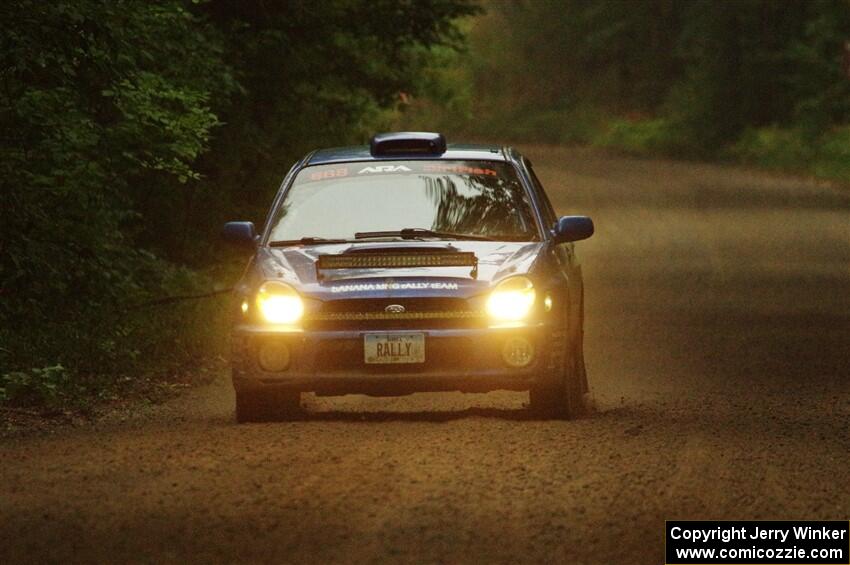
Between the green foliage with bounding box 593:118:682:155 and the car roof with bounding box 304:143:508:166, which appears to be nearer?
the car roof with bounding box 304:143:508:166

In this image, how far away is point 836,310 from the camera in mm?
21156

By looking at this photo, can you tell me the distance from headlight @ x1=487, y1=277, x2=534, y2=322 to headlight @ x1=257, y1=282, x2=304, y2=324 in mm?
1132

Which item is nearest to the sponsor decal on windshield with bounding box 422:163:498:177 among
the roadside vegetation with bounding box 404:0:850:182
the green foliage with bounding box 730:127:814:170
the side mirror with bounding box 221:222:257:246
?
the side mirror with bounding box 221:222:257:246

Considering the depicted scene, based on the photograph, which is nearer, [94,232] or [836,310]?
[94,232]

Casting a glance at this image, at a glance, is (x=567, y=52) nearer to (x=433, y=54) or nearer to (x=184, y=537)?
(x=433, y=54)

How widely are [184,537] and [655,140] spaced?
72.8 m

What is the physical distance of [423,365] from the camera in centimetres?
1127

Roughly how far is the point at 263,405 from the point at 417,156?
6.93 ft

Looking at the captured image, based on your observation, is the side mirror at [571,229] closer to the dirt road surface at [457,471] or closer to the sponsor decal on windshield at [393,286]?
the dirt road surface at [457,471]

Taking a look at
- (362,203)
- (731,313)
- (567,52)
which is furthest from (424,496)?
(567,52)

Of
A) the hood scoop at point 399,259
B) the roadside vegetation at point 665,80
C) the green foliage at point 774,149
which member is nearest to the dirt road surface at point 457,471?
the hood scoop at point 399,259

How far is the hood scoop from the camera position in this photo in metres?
11.5

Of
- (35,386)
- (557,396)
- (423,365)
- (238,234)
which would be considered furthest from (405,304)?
(35,386)

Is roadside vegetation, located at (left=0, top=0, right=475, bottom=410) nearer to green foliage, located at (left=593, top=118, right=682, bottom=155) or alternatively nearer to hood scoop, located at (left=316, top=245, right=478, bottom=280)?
hood scoop, located at (left=316, top=245, right=478, bottom=280)
